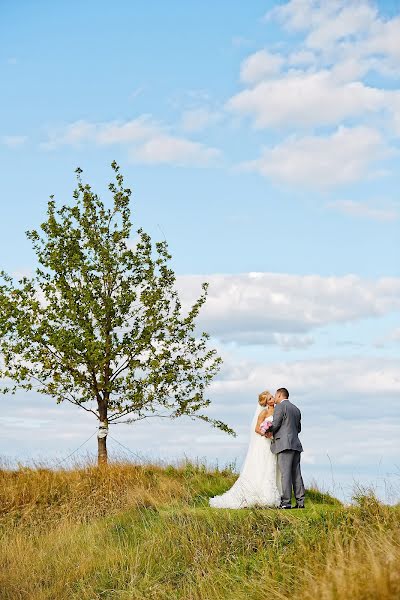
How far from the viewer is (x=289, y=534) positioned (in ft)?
37.9

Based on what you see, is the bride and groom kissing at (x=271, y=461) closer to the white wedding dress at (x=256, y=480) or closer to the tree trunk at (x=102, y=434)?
the white wedding dress at (x=256, y=480)

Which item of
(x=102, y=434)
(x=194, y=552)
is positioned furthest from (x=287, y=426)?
(x=102, y=434)

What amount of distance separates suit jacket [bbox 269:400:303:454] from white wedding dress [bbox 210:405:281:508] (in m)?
0.56

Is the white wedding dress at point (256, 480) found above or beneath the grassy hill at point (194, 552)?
above

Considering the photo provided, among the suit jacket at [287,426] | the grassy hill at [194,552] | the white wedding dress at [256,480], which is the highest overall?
the suit jacket at [287,426]

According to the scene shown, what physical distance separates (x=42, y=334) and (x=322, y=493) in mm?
9058

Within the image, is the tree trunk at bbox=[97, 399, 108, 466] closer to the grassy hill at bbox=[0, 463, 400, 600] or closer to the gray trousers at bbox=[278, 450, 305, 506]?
the grassy hill at bbox=[0, 463, 400, 600]

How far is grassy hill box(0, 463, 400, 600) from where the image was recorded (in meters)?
8.34

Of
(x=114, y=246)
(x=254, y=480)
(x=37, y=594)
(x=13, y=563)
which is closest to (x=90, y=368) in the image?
(x=114, y=246)

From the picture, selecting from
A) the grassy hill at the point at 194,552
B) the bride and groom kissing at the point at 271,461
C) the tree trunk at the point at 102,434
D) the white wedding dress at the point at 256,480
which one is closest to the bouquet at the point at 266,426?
the bride and groom kissing at the point at 271,461

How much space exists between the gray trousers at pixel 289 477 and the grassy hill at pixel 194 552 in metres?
2.23

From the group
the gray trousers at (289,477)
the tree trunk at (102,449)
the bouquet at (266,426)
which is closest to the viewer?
the gray trousers at (289,477)

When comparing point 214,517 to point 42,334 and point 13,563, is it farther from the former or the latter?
point 42,334

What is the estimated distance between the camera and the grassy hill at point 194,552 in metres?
8.34
